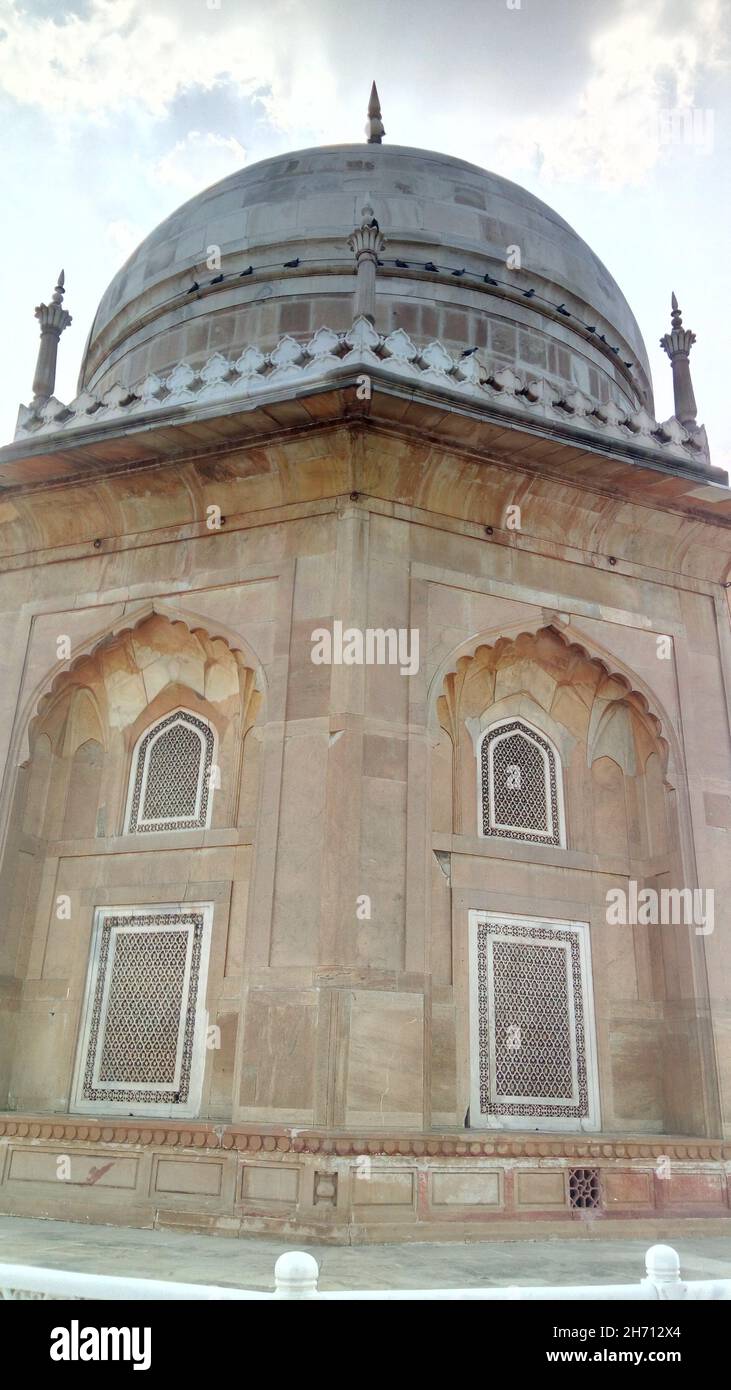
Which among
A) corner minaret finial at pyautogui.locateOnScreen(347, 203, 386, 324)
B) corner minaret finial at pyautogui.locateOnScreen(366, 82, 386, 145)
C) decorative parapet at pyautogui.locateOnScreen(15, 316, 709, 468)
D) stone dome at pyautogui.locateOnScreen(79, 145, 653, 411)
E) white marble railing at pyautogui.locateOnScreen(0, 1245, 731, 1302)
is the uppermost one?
corner minaret finial at pyautogui.locateOnScreen(366, 82, 386, 145)

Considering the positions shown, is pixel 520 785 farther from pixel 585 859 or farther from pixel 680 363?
pixel 680 363

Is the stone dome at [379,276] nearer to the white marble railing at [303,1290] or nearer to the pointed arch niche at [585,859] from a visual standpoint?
the pointed arch niche at [585,859]

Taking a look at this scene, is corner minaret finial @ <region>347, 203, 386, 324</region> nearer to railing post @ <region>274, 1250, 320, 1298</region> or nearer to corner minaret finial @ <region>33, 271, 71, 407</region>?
corner minaret finial @ <region>33, 271, 71, 407</region>

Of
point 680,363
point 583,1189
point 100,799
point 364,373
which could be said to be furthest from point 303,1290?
point 680,363

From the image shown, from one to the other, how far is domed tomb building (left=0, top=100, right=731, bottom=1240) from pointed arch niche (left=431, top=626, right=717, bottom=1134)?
1.2 inches

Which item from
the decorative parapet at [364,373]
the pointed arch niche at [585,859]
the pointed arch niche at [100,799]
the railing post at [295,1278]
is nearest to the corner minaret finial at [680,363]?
the decorative parapet at [364,373]

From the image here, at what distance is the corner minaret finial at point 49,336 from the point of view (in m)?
11.7

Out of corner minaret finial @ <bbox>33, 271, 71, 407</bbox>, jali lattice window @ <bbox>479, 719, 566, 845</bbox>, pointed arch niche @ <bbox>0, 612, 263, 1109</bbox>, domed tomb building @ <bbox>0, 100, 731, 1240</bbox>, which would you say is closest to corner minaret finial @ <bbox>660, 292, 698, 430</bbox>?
domed tomb building @ <bbox>0, 100, 731, 1240</bbox>

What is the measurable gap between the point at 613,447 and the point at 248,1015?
18.0ft

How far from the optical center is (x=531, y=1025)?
885cm

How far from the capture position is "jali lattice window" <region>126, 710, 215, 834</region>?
947cm

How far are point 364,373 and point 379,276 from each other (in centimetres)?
371
